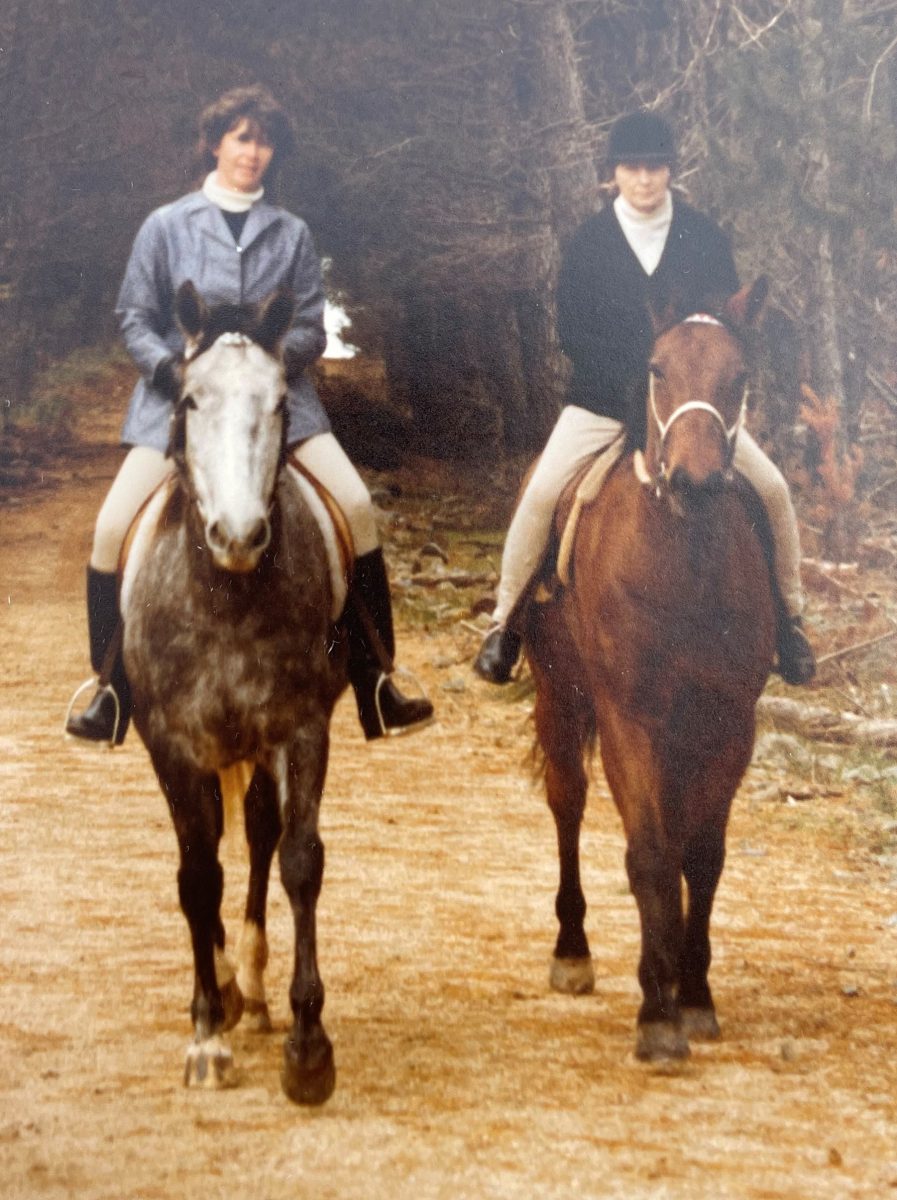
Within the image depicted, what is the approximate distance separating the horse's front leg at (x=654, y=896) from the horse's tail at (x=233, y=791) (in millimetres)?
1079

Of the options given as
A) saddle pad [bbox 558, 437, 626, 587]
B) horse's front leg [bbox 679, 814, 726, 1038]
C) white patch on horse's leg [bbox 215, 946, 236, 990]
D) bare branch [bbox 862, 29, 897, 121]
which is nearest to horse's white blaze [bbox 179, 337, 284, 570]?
saddle pad [bbox 558, 437, 626, 587]

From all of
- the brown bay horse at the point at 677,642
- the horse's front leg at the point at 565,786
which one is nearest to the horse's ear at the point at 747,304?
the brown bay horse at the point at 677,642

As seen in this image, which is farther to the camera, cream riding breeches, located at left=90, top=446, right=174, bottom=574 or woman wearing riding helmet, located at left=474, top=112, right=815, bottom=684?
woman wearing riding helmet, located at left=474, top=112, right=815, bottom=684

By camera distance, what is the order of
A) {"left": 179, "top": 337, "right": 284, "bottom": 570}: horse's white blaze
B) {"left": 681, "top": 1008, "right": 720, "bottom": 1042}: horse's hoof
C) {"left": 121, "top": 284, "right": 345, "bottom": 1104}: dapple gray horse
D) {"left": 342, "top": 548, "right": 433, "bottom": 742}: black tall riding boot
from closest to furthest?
{"left": 179, "top": 337, "right": 284, "bottom": 570}: horse's white blaze, {"left": 121, "top": 284, "right": 345, "bottom": 1104}: dapple gray horse, {"left": 681, "top": 1008, "right": 720, "bottom": 1042}: horse's hoof, {"left": 342, "top": 548, "right": 433, "bottom": 742}: black tall riding boot

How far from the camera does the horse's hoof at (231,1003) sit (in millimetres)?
4930

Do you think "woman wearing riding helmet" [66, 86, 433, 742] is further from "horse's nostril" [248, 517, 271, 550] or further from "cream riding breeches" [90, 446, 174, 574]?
"horse's nostril" [248, 517, 271, 550]

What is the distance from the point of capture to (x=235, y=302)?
200 inches

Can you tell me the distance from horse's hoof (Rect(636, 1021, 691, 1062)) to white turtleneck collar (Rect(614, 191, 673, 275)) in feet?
7.38

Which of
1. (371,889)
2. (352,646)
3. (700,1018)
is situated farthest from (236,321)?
(700,1018)

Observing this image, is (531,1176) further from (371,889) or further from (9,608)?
(9,608)

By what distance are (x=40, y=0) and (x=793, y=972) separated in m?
3.89

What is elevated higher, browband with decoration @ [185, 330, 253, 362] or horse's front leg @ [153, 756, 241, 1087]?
browband with decoration @ [185, 330, 253, 362]

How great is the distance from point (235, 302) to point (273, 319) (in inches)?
15.2

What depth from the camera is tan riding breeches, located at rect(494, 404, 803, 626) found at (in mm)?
5195
